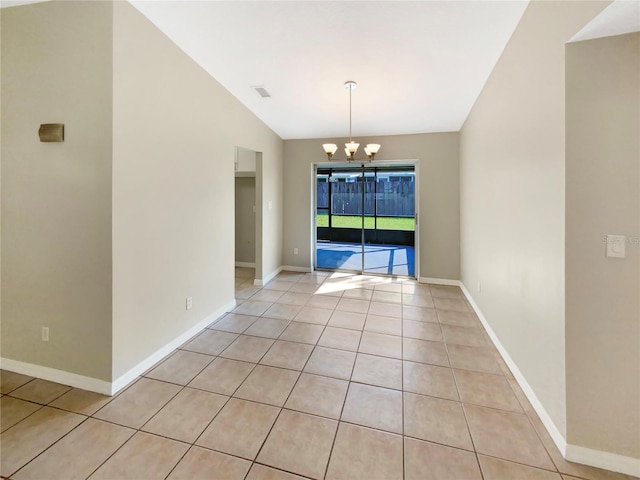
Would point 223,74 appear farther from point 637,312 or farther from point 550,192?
point 637,312

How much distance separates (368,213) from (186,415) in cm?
548

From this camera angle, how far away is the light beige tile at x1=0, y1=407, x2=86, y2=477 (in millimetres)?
1493

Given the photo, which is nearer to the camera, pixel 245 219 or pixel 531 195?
pixel 531 195

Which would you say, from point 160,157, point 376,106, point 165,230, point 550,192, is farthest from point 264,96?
point 550,192

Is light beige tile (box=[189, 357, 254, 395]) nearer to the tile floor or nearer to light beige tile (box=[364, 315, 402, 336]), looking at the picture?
the tile floor

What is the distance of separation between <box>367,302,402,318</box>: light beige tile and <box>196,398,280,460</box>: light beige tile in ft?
6.53

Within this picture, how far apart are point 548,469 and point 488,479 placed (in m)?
0.35

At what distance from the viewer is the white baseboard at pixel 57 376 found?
6.69 feet

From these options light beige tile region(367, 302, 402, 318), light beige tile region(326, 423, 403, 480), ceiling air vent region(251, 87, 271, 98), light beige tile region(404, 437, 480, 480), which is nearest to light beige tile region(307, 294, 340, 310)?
light beige tile region(367, 302, 402, 318)

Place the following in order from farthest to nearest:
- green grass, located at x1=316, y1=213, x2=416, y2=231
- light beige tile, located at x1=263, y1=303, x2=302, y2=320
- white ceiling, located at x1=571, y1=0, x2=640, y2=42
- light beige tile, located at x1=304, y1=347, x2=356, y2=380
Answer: green grass, located at x1=316, y1=213, x2=416, y2=231 < light beige tile, located at x1=263, y1=303, x2=302, y2=320 < light beige tile, located at x1=304, y1=347, x2=356, y2=380 < white ceiling, located at x1=571, y1=0, x2=640, y2=42

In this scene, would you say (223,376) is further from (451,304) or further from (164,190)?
(451,304)

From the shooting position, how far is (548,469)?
57.4 inches

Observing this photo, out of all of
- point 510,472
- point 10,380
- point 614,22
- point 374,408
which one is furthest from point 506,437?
point 10,380

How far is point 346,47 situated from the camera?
244 cm
